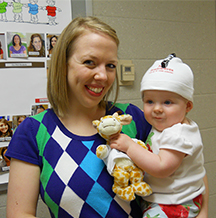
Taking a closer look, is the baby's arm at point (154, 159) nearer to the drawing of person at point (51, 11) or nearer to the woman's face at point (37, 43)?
the woman's face at point (37, 43)

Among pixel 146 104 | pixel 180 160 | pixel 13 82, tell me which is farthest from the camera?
pixel 13 82

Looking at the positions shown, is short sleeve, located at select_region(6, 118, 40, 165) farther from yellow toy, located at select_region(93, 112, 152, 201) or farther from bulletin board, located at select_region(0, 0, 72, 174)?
bulletin board, located at select_region(0, 0, 72, 174)

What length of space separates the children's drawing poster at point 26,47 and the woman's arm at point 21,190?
23.1 inches

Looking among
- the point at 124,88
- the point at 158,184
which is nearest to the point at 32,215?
the point at 158,184

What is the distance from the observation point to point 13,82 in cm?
139

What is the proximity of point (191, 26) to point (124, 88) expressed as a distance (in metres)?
0.87

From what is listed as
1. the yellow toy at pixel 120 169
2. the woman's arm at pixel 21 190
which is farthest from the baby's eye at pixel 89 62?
the woman's arm at pixel 21 190

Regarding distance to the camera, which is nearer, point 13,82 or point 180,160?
point 180,160

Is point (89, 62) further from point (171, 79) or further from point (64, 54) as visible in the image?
point (171, 79)

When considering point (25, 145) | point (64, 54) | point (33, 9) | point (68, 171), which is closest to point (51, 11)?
point (33, 9)

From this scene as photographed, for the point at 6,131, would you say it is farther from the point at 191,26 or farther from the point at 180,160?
the point at 191,26

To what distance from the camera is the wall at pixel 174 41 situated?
169 centimetres

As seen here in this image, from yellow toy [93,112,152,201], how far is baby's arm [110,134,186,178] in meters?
0.03

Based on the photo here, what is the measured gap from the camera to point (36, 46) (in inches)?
56.3
